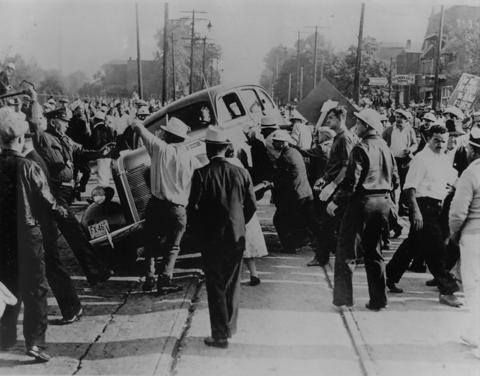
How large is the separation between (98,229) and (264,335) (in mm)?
3172

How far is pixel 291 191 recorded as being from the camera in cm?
882

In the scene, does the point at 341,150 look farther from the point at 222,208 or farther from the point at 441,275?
the point at 222,208

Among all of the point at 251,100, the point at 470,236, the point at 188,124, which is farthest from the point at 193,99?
the point at 470,236

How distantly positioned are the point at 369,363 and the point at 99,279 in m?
3.21

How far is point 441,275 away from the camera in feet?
21.4

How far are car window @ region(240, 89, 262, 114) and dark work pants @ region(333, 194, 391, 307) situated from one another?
4.60 m

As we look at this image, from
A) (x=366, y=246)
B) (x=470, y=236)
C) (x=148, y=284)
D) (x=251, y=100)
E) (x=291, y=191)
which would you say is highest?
(x=251, y=100)

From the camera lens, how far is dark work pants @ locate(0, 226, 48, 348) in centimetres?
498

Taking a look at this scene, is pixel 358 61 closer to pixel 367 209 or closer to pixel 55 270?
pixel 367 209

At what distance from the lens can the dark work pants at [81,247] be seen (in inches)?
244

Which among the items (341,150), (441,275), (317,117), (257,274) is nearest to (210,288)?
(257,274)

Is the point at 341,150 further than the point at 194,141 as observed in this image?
No

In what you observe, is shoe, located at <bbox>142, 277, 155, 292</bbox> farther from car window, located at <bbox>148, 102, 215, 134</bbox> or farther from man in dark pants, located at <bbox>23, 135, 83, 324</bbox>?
car window, located at <bbox>148, 102, 215, 134</bbox>

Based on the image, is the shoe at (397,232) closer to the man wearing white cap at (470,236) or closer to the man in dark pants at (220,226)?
the man wearing white cap at (470,236)
